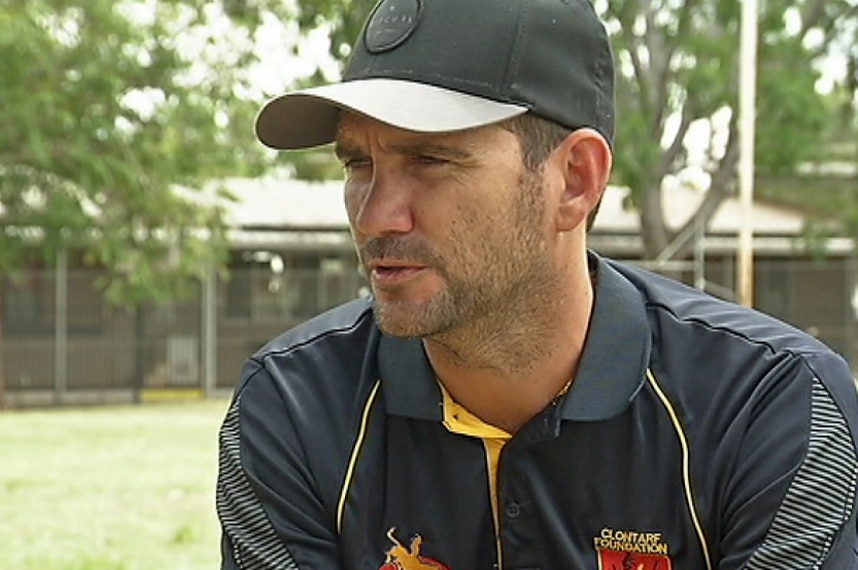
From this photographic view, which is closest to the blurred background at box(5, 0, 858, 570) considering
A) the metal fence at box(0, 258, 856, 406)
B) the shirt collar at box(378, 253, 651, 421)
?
the metal fence at box(0, 258, 856, 406)

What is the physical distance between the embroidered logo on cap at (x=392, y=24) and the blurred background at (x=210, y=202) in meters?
9.22

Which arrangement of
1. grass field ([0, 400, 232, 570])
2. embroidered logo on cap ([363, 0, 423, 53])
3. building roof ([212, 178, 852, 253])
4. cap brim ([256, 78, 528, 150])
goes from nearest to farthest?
cap brim ([256, 78, 528, 150]) → embroidered logo on cap ([363, 0, 423, 53]) → grass field ([0, 400, 232, 570]) → building roof ([212, 178, 852, 253])

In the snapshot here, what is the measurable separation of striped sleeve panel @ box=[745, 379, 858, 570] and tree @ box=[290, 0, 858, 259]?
17.1m

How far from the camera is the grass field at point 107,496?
22.6 ft

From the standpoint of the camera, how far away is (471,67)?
1939mm

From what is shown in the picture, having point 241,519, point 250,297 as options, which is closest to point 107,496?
point 241,519

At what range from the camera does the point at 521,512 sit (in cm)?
202

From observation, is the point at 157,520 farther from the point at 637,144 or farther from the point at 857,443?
the point at 637,144

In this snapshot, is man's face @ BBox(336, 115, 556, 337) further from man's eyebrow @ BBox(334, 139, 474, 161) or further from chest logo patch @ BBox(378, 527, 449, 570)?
chest logo patch @ BBox(378, 527, 449, 570)

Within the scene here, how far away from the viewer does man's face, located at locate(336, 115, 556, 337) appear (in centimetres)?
192

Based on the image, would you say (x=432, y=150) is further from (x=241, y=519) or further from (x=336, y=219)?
(x=336, y=219)

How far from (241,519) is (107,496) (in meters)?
7.41

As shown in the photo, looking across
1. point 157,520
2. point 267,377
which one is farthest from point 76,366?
point 267,377

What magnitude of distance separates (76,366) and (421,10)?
20.1 meters
